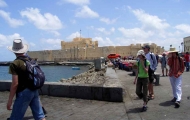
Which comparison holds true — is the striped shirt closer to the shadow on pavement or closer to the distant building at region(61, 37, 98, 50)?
the shadow on pavement

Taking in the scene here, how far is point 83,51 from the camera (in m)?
79.6

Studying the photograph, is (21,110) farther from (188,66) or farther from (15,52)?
(188,66)

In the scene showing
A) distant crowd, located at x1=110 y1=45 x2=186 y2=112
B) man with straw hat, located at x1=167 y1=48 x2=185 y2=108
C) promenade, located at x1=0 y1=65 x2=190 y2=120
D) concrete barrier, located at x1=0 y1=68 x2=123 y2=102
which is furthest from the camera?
concrete barrier, located at x1=0 y1=68 x2=123 y2=102

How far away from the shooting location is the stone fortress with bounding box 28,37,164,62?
73.0m

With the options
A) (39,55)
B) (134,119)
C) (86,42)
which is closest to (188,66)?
(134,119)

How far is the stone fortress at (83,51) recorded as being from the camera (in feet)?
240

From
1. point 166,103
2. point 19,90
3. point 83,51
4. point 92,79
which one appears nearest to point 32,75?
point 19,90

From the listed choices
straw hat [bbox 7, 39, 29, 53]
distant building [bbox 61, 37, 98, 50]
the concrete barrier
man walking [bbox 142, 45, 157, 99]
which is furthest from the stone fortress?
straw hat [bbox 7, 39, 29, 53]

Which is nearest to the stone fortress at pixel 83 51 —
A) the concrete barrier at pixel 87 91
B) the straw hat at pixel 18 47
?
the concrete barrier at pixel 87 91

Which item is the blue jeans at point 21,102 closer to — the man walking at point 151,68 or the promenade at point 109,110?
the promenade at point 109,110

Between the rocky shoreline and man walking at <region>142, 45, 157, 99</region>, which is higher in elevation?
man walking at <region>142, 45, 157, 99</region>

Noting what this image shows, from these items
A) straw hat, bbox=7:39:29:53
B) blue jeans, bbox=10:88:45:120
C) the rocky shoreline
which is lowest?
the rocky shoreline

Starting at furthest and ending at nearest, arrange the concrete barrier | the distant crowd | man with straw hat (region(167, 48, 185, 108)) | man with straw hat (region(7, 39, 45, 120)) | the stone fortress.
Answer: the stone fortress, the concrete barrier, man with straw hat (region(167, 48, 185, 108)), the distant crowd, man with straw hat (region(7, 39, 45, 120))

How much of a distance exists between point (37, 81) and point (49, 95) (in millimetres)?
4023
